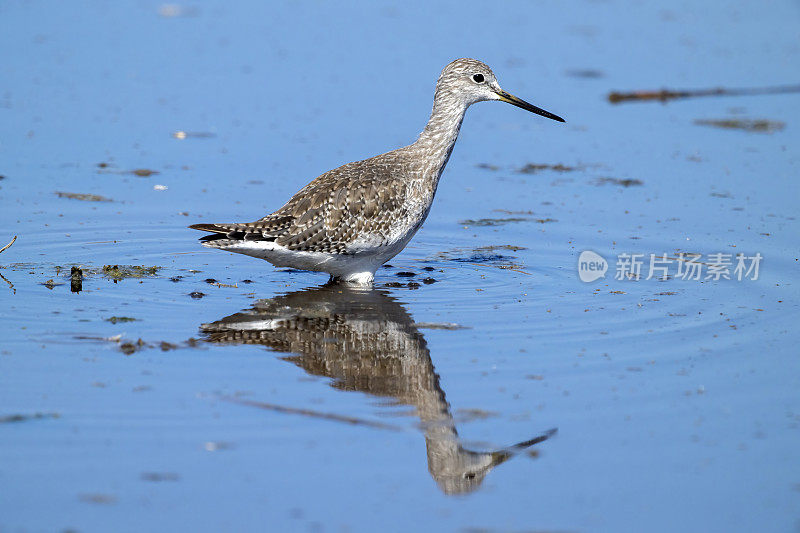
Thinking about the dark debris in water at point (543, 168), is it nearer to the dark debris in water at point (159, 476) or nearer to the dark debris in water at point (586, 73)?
the dark debris in water at point (586, 73)

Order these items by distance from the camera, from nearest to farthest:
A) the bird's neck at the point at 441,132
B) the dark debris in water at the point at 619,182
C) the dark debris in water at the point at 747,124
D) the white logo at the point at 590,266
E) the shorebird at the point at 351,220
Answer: the shorebird at the point at 351,220
the white logo at the point at 590,266
the bird's neck at the point at 441,132
the dark debris in water at the point at 619,182
the dark debris in water at the point at 747,124

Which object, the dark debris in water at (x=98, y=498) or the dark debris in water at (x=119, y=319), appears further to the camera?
the dark debris in water at (x=119, y=319)

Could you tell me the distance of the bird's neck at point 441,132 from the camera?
11.1 m

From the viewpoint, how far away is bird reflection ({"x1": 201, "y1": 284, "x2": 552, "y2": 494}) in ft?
22.6

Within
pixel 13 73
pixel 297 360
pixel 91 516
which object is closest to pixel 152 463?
pixel 91 516

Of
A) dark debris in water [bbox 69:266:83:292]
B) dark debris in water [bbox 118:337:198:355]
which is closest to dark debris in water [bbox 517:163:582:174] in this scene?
dark debris in water [bbox 69:266:83:292]

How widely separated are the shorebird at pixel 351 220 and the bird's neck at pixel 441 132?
1 cm

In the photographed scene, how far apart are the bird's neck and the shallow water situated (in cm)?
112

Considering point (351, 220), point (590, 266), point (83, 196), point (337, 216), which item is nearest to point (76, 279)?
point (337, 216)

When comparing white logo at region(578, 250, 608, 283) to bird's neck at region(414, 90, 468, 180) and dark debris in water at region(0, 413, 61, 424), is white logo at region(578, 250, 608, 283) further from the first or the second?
dark debris in water at region(0, 413, 61, 424)

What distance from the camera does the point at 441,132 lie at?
11258 millimetres

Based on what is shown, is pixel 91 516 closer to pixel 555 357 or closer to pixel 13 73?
pixel 555 357

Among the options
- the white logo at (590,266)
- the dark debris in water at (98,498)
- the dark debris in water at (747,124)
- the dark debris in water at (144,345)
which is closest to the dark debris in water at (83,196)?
the dark debris in water at (144,345)

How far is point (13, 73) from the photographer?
53.2 feet
